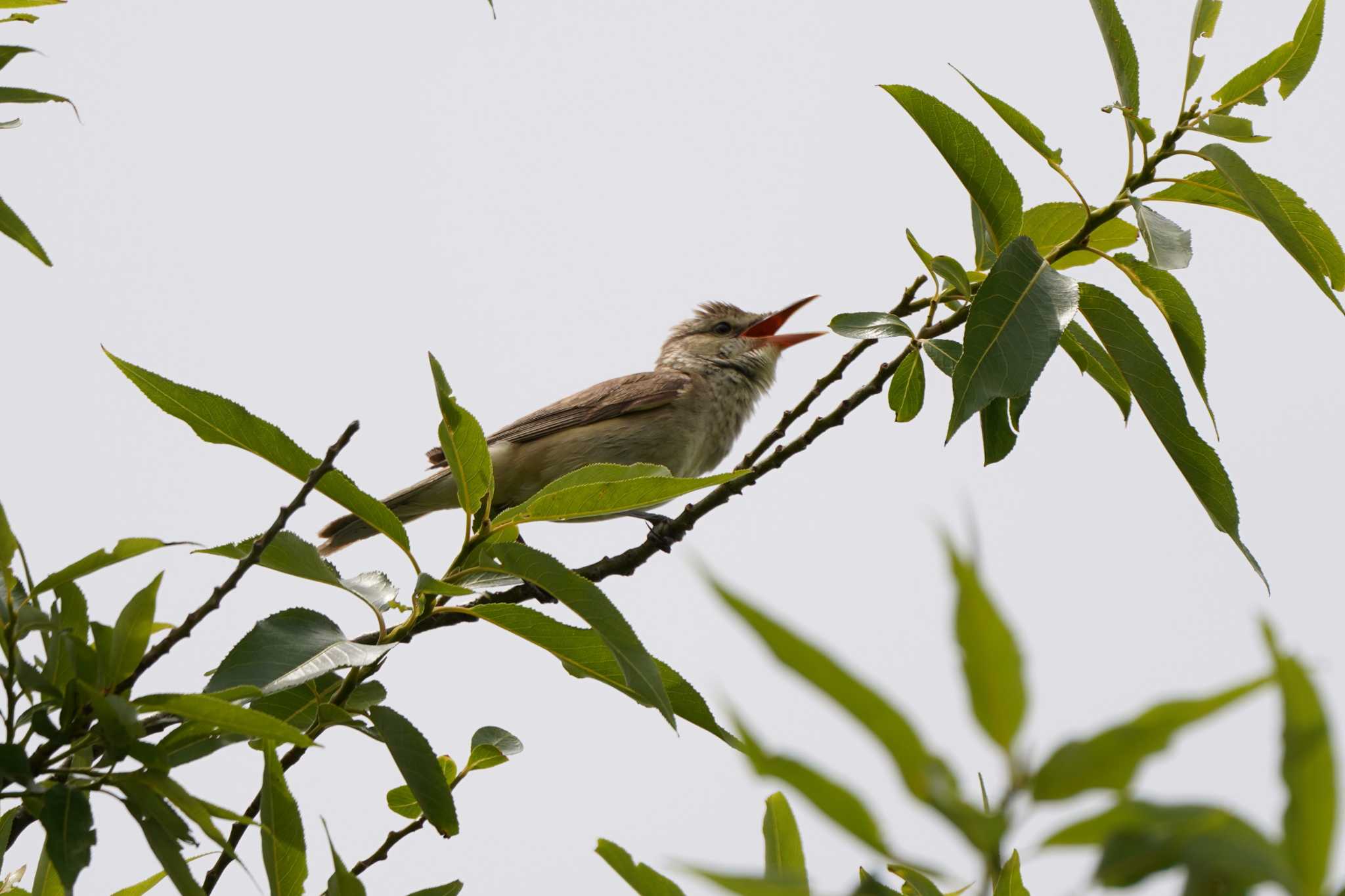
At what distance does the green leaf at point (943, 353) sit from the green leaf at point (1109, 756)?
2350 millimetres

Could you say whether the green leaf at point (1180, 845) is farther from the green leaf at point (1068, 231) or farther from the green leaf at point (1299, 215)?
the green leaf at point (1068, 231)

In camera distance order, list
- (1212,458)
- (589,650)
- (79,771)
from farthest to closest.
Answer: (1212,458), (589,650), (79,771)

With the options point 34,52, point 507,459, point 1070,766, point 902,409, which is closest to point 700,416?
point 507,459

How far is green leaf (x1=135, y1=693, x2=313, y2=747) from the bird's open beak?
19.1ft

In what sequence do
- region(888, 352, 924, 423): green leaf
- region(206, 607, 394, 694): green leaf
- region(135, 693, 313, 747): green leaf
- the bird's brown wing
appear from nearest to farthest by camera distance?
region(135, 693, 313, 747): green leaf, region(206, 607, 394, 694): green leaf, region(888, 352, 924, 423): green leaf, the bird's brown wing

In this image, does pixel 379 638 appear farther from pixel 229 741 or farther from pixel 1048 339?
pixel 1048 339

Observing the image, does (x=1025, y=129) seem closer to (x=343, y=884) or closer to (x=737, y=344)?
(x=343, y=884)

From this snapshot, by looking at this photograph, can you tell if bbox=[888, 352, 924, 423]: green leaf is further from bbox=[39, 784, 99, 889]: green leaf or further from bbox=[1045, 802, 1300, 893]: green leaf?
bbox=[1045, 802, 1300, 893]: green leaf

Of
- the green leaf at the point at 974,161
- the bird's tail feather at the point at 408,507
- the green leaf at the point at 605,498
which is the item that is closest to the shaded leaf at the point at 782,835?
the green leaf at the point at 605,498

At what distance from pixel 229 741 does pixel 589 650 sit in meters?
0.68

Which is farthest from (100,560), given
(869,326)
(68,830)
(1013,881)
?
(869,326)

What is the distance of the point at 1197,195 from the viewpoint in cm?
295

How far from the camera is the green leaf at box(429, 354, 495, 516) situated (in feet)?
8.41

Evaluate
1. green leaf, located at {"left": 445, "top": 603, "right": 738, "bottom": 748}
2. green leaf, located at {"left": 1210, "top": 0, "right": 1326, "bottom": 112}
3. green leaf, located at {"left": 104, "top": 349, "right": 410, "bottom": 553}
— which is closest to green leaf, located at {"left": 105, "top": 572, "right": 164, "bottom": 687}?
green leaf, located at {"left": 104, "top": 349, "right": 410, "bottom": 553}
